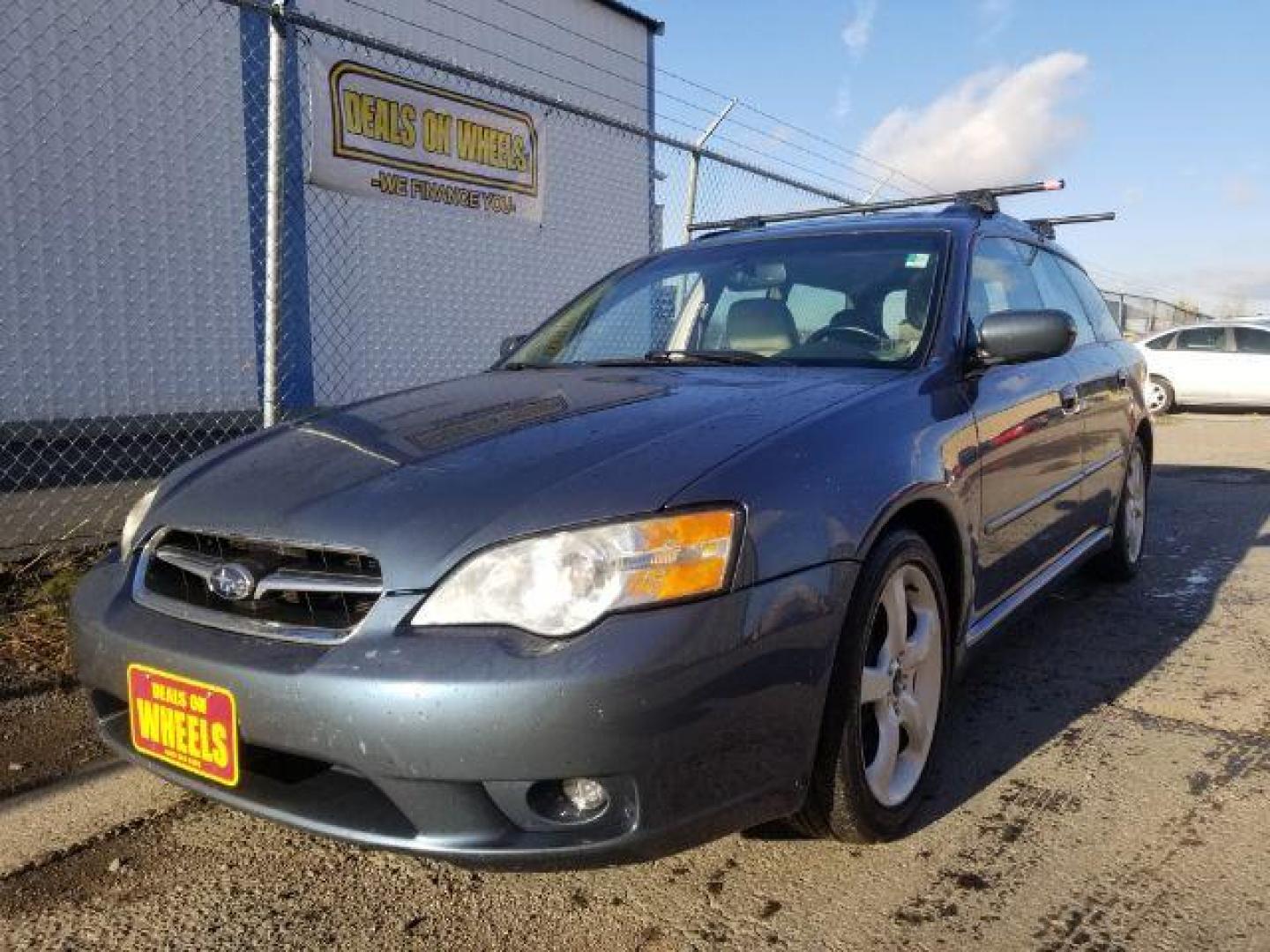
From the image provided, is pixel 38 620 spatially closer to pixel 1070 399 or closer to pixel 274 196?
pixel 274 196

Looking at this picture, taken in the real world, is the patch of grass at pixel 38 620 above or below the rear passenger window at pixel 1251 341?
below

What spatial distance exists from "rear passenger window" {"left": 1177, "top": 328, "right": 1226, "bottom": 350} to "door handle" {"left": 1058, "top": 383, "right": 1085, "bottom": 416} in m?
12.6

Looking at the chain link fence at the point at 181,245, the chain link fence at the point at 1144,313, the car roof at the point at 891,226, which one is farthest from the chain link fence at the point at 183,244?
the chain link fence at the point at 1144,313

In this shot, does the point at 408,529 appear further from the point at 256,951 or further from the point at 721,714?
the point at 256,951

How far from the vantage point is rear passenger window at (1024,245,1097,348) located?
12.9ft

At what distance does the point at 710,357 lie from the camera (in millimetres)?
3025

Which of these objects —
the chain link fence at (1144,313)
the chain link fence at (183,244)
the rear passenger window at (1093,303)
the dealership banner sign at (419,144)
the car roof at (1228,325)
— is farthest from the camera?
the chain link fence at (1144,313)

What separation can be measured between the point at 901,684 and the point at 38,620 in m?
3.17

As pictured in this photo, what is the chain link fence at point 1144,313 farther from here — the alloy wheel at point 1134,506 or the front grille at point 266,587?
the front grille at point 266,587

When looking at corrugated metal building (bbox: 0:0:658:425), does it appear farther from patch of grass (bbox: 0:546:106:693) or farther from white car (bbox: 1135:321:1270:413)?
white car (bbox: 1135:321:1270:413)

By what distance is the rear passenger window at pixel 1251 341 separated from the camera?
13.9m

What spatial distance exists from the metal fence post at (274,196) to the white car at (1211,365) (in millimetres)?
12693

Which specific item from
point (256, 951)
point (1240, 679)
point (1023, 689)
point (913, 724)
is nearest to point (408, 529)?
point (256, 951)

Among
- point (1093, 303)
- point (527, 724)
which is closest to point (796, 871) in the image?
point (527, 724)
